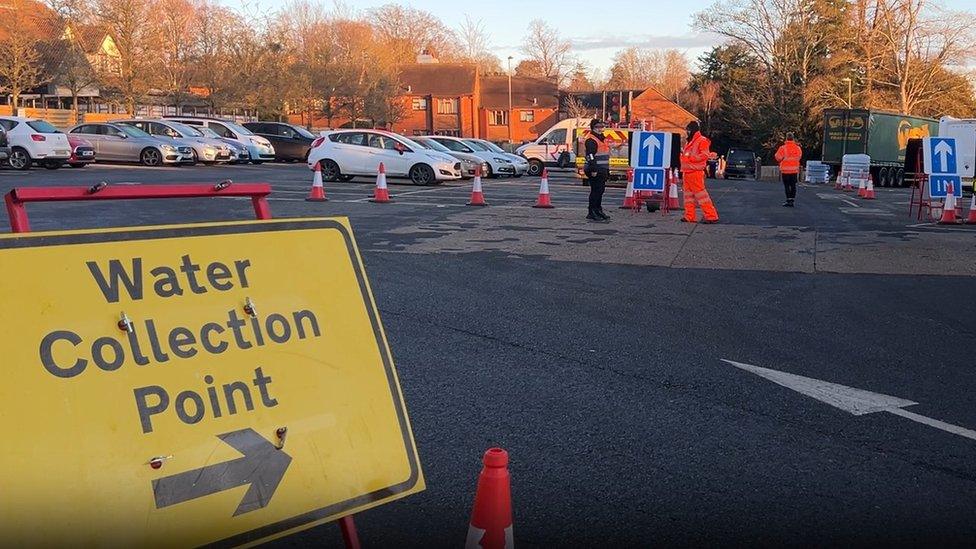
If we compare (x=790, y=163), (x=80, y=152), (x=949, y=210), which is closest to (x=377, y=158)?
(x=80, y=152)

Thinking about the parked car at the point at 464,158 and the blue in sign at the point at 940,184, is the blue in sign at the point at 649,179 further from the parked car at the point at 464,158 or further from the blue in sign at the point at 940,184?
the parked car at the point at 464,158

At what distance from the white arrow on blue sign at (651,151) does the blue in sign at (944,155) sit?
17.7ft

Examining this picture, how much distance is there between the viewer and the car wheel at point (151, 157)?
28422 millimetres

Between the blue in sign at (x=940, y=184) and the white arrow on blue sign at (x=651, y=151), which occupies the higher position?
the white arrow on blue sign at (x=651, y=151)

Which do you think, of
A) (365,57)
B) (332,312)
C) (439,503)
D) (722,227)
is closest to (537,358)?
(439,503)

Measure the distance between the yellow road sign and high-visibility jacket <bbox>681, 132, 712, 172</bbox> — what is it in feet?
41.5

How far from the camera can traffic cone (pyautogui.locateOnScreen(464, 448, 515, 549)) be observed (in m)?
3.01

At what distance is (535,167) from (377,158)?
12527 millimetres

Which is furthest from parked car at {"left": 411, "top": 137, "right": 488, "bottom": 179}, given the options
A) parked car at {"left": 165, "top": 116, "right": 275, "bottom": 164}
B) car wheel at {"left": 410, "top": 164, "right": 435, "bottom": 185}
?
parked car at {"left": 165, "top": 116, "right": 275, "bottom": 164}

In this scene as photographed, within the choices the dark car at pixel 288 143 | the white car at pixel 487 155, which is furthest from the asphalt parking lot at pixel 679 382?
the dark car at pixel 288 143

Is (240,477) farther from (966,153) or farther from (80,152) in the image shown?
(80,152)

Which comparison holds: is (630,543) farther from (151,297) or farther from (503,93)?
(503,93)

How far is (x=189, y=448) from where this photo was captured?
105 inches

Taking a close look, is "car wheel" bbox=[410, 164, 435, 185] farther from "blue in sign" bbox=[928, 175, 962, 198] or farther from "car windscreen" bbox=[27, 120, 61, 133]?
"blue in sign" bbox=[928, 175, 962, 198]
